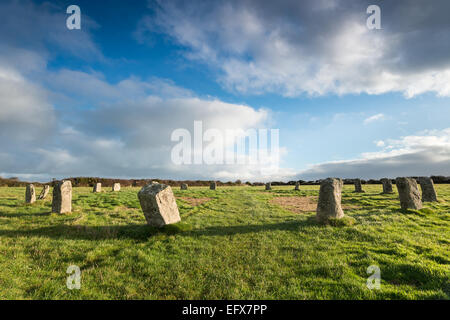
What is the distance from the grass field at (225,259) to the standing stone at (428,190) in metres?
8.47

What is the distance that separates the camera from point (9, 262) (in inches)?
246

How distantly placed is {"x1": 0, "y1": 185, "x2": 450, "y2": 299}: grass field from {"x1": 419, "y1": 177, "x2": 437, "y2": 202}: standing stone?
8.47m

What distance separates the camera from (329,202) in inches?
404

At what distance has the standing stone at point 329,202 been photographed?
1024 cm

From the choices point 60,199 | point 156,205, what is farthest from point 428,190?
point 60,199

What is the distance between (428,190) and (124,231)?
23.4 m

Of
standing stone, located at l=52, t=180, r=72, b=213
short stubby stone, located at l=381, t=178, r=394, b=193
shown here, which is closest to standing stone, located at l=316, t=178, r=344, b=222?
standing stone, located at l=52, t=180, r=72, b=213

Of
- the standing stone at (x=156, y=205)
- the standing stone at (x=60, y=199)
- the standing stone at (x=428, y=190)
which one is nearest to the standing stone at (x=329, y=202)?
the standing stone at (x=156, y=205)

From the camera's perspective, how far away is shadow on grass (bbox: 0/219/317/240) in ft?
29.3

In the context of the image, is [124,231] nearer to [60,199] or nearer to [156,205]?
[156,205]

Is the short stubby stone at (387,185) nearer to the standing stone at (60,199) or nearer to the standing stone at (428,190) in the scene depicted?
the standing stone at (428,190)
